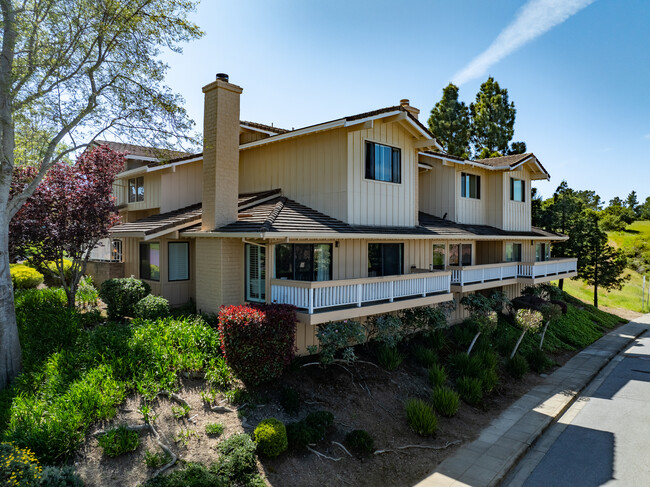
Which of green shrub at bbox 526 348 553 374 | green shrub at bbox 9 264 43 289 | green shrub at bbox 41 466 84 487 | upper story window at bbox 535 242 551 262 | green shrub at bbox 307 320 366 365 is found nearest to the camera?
green shrub at bbox 41 466 84 487

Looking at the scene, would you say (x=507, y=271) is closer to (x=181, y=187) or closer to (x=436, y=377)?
(x=436, y=377)

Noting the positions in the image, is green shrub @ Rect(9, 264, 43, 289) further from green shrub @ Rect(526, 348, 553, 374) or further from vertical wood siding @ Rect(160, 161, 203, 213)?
green shrub @ Rect(526, 348, 553, 374)

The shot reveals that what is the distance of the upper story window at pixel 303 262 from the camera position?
40.2 feet

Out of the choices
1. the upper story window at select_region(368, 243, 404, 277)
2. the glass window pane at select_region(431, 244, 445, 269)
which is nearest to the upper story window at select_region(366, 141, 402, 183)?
the upper story window at select_region(368, 243, 404, 277)

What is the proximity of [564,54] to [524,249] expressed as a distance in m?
11.3

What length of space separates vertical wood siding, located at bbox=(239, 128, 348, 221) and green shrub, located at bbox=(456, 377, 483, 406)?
7003 millimetres

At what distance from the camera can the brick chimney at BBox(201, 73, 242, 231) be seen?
1287cm

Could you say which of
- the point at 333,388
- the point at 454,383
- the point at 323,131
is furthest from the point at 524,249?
the point at 333,388

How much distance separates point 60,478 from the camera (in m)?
6.02

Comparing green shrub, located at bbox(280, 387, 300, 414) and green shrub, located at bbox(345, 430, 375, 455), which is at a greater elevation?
green shrub, located at bbox(280, 387, 300, 414)

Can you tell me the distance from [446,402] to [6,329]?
40.7 ft

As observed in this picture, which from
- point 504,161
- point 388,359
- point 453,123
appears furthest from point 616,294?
point 388,359

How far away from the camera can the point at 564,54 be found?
18266 millimetres

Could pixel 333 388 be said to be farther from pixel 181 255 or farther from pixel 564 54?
pixel 564 54
